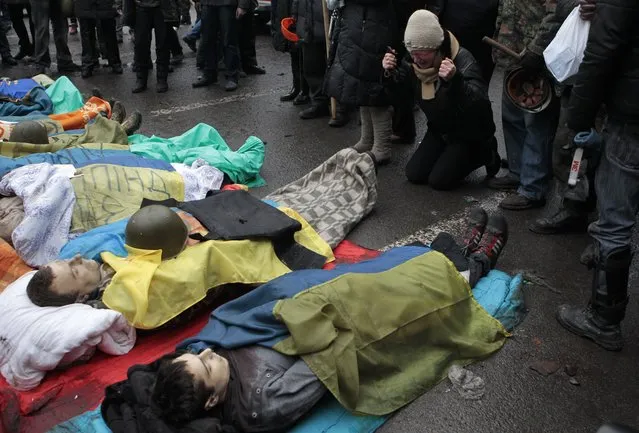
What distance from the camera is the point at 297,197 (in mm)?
4832

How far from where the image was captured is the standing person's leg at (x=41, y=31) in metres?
8.42

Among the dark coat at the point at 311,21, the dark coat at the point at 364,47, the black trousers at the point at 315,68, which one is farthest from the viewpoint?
the black trousers at the point at 315,68

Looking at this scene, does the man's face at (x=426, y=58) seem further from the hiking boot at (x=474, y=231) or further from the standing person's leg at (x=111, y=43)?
the standing person's leg at (x=111, y=43)

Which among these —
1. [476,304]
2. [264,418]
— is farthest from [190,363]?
[476,304]

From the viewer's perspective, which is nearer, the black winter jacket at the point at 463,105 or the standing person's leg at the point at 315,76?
the black winter jacket at the point at 463,105

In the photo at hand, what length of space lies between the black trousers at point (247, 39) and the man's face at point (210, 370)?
19.9 ft

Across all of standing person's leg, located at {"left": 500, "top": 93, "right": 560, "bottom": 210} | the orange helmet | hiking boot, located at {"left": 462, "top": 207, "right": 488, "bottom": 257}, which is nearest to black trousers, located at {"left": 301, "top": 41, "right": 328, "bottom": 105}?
the orange helmet

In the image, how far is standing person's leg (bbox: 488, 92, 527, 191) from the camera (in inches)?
192

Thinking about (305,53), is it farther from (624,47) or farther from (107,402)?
(107,402)

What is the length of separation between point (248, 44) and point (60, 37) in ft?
8.37

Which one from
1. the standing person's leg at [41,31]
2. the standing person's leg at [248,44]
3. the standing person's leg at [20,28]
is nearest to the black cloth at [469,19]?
the standing person's leg at [248,44]

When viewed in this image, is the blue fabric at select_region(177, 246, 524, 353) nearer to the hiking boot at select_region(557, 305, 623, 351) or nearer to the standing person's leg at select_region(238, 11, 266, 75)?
the hiking boot at select_region(557, 305, 623, 351)

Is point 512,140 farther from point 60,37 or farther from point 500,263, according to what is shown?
point 60,37

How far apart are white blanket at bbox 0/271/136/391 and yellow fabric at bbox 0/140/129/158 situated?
189cm
